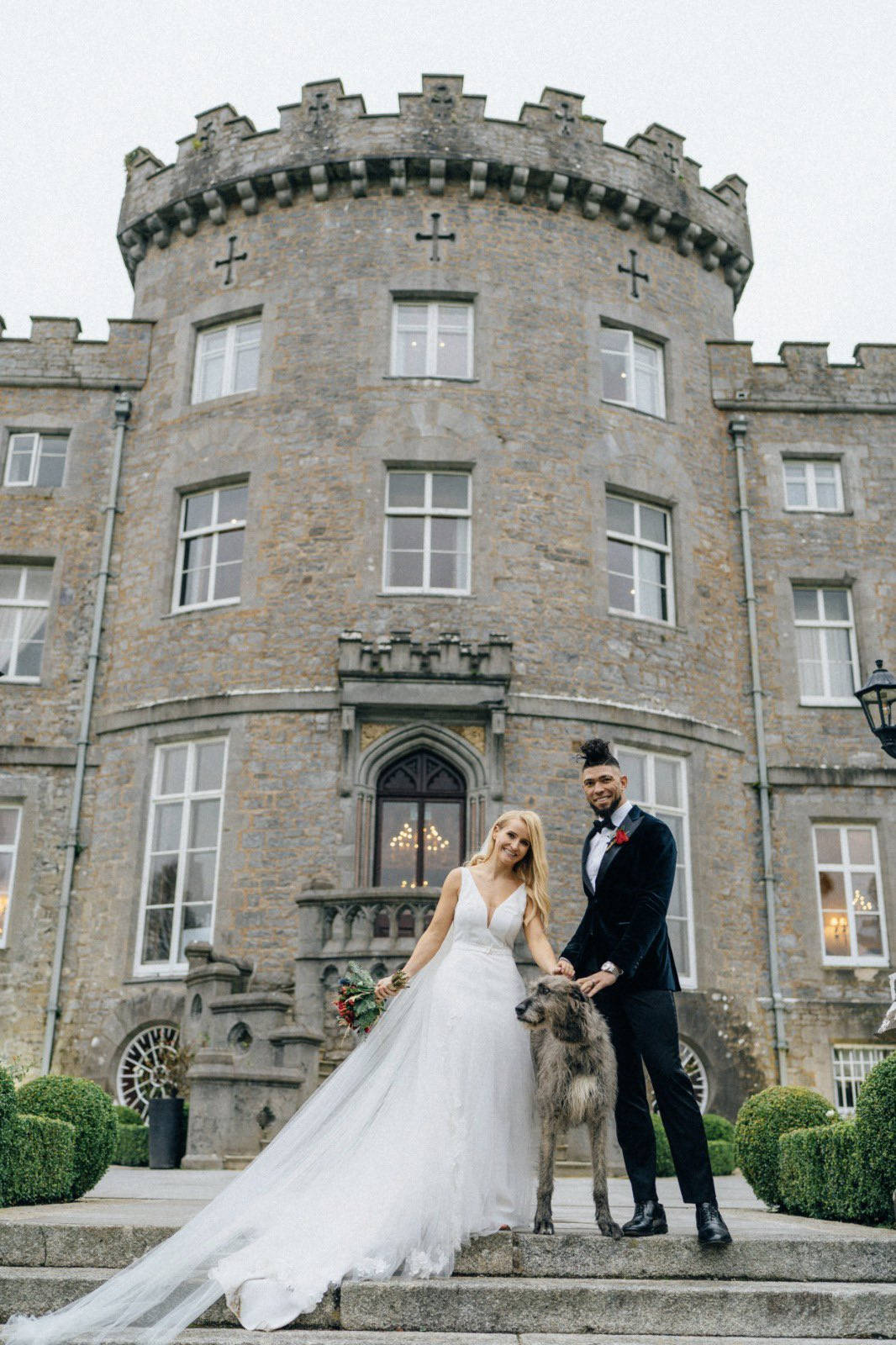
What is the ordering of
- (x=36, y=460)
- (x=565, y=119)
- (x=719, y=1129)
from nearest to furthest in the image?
1. (x=719, y=1129)
2. (x=36, y=460)
3. (x=565, y=119)

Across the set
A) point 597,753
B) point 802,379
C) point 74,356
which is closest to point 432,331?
point 74,356

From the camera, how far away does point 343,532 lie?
16.3 m

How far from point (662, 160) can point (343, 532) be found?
325 inches

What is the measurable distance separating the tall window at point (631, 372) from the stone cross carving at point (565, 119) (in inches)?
120

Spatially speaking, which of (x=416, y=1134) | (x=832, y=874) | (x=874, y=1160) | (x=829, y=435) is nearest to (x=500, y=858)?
(x=416, y=1134)

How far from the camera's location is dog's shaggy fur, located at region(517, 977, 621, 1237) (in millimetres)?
5199

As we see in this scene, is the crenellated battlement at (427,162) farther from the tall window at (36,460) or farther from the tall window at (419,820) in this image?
the tall window at (419,820)

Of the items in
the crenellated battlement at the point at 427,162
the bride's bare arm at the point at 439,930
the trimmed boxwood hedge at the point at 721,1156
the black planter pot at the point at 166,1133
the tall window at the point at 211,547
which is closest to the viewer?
the bride's bare arm at the point at 439,930

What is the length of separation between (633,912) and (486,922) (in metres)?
0.80

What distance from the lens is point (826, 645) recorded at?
17984 mm

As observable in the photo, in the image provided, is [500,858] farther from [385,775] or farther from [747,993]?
[747,993]

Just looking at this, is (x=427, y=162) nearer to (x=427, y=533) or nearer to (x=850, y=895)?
(x=427, y=533)

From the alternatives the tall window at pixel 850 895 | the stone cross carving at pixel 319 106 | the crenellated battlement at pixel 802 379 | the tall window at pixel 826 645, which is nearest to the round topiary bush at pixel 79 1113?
the tall window at pixel 850 895

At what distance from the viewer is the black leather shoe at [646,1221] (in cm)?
528
